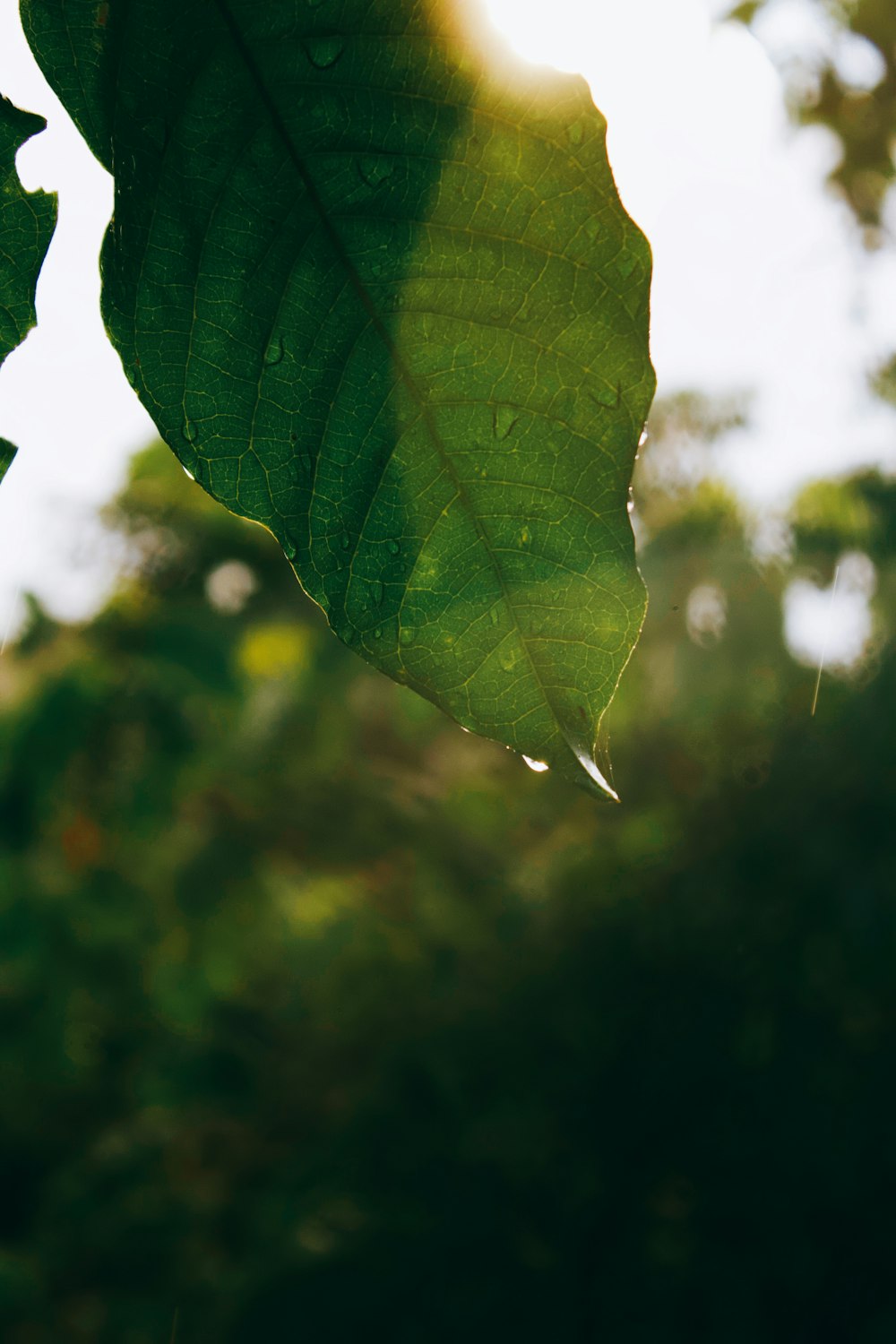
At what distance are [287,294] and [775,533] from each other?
127 inches

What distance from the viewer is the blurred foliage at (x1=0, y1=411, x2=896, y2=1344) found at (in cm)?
264

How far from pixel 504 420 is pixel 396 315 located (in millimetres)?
46

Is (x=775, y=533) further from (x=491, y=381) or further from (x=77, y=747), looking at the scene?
(x=491, y=381)

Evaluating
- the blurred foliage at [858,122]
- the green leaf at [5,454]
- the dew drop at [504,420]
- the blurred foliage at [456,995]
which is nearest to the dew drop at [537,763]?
the dew drop at [504,420]

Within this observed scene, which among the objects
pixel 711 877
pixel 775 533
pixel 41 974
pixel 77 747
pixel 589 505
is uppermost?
pixel 589 505

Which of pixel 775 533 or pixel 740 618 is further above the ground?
pixel 775 533

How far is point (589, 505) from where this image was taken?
1.04 ft

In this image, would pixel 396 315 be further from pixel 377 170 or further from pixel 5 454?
pixel 5 454

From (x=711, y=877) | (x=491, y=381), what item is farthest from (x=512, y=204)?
(x=711, y=877)

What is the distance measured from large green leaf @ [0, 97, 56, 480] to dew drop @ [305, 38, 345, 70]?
0.32 feet

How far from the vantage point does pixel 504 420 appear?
32cm

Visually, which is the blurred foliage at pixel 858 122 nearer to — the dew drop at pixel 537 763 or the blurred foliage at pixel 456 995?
the blurred foliage at pixel 456 995

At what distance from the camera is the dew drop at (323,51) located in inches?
11.5

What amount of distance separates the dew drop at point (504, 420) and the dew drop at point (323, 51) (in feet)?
0.36
